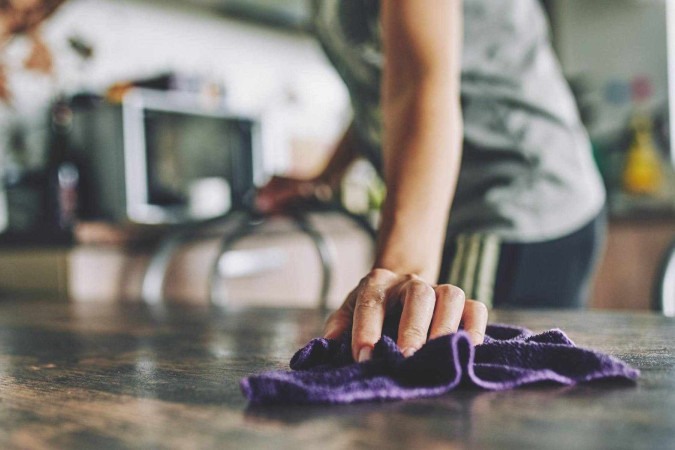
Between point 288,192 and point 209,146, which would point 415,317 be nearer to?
point 288,192

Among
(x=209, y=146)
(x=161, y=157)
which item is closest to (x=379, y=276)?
(x=161, y=157)

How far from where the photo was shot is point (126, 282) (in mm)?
1871

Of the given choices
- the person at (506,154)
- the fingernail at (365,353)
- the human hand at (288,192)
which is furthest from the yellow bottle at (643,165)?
the fingernail at (365,353)

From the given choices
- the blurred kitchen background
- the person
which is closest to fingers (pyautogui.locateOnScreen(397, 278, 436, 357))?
the person

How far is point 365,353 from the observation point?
0.50m

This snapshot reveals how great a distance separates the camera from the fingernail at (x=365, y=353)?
0.50 meters

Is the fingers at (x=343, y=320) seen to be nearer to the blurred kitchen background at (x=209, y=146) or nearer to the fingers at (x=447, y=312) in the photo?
the fingers at (x=447, y=312)

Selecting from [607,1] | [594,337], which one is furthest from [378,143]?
[607,1]

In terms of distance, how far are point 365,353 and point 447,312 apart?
74mm

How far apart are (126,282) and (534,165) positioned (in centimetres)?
116

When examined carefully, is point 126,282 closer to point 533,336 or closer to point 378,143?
point 378,143

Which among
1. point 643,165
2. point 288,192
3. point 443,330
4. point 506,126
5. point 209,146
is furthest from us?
point 643,165

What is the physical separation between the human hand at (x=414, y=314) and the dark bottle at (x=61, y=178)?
4.47 ft

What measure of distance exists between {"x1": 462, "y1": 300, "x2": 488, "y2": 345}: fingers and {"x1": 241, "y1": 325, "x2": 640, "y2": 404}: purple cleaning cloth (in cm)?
4
